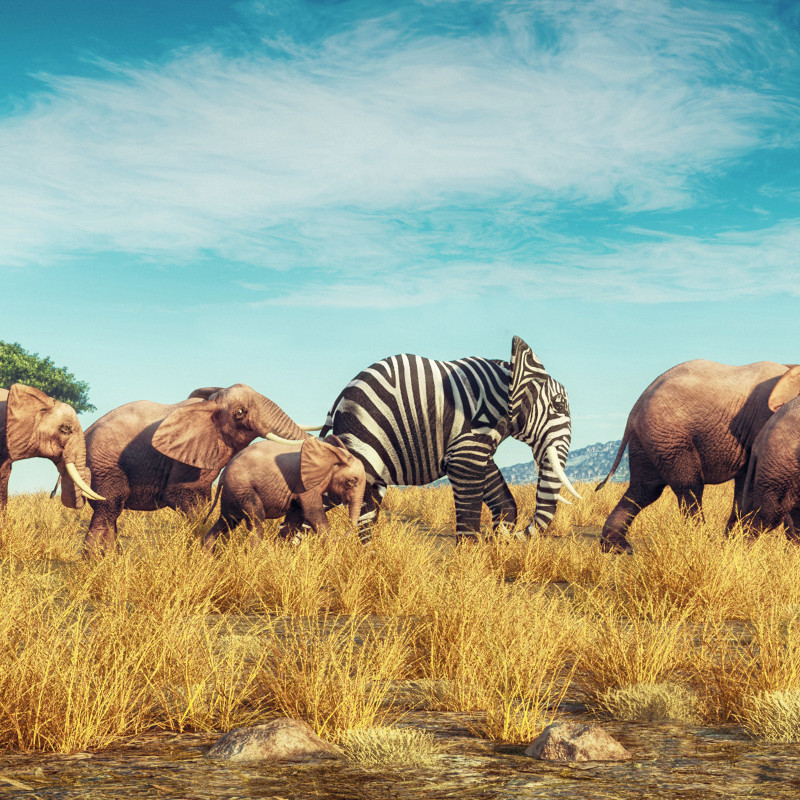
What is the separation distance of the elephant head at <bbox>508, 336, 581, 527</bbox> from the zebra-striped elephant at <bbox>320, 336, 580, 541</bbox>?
50 mm

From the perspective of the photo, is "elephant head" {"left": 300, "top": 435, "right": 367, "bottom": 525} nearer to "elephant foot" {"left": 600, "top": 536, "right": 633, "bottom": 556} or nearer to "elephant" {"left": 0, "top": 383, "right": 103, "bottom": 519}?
"elephant" {"left": 0, "top": 383, "right": 103, "bottom": 519}

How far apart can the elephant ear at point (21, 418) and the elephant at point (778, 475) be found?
676 cm

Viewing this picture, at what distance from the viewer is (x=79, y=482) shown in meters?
8.32

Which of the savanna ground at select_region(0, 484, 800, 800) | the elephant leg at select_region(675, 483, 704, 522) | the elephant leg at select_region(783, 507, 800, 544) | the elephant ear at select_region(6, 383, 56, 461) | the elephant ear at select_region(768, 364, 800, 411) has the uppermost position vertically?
the elephant ear at select_region(768, 364, 800, 411)

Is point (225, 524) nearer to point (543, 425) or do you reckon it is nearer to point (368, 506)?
point (368, 506)

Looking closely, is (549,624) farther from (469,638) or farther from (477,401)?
(477,401)

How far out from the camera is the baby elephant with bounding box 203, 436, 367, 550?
8188mm

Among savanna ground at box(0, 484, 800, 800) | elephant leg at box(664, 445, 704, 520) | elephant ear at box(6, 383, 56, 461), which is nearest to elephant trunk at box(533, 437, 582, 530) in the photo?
elephant leg at box(664, 445, 704, 520)

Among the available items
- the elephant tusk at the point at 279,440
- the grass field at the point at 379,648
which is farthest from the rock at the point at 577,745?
the elephant tusk at the point at 279,440

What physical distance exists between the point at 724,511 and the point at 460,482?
6.21 m

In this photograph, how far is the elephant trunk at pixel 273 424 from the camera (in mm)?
8500

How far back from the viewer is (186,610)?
4.89 metres

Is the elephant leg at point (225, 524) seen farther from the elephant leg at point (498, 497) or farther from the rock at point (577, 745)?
the rock at point (577, 745)

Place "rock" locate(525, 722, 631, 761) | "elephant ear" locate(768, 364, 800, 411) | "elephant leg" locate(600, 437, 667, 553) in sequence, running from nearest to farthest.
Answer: "rock" locate(525, 722, 631, 761) → "elephant ear" locate(768, 364, 800, 411) → "elephant leg" locate(600, 437, 667, 553)
